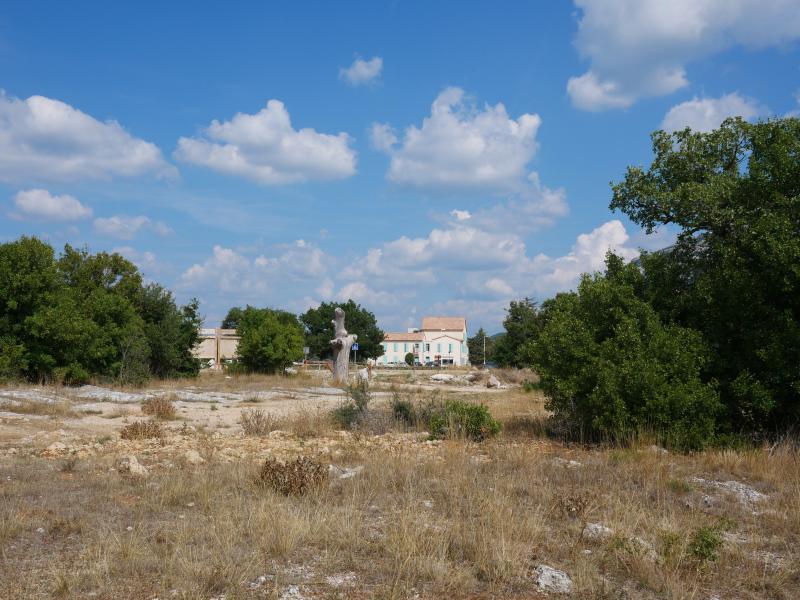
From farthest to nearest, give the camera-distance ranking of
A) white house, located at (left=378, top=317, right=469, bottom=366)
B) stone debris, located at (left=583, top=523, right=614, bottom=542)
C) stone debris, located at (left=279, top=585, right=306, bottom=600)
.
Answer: white house, located at (left=378, top=317, right=469, bottom=366) → stone debris, located at (left=583, top=523, right=614, bottom=542) → stone debris, located at (left=279, top=585, right=306, bottom=600)

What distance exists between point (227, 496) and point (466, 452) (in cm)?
426

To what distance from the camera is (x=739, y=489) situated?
756 centimetres

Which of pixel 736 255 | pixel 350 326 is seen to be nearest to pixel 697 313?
pixel 736 255

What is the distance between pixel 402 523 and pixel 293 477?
6.79ft

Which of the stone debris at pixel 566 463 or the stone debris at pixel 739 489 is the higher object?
the stone debris at pixel 566 463

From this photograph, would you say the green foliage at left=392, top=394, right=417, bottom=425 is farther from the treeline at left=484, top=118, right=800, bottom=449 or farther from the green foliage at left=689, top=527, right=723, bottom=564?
the green foliage at left=689, top=527, right=723, bottom=564

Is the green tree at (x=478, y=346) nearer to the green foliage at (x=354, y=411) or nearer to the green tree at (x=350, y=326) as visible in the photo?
the green tree at (x=350, y=326)

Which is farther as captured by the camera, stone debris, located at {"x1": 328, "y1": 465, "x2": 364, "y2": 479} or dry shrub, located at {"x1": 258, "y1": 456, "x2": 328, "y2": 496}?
stone debris, located at {"x1": 328, "y1": 465, "x2": 364, "y2": 479}

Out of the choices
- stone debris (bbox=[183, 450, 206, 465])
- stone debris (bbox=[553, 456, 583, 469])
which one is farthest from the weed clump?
stone debris (bbox=[553, 456, 583, 469])

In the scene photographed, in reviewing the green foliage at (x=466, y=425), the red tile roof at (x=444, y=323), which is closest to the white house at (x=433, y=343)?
the red tile roof at (x=444, y=323)

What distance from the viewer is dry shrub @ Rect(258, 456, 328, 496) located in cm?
685

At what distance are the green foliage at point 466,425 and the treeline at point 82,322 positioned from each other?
16469 mm

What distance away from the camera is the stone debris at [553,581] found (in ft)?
14.6

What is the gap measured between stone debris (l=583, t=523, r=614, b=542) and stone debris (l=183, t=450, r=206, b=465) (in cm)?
550
